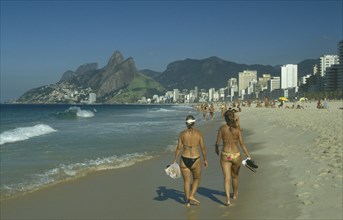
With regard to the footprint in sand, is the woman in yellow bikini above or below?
above

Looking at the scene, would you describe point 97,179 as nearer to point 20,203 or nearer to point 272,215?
point 20,203

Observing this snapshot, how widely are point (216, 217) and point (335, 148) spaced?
6.50 meters

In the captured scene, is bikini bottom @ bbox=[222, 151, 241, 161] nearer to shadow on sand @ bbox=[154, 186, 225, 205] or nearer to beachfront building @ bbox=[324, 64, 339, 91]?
shadow on sand @ bbox=[154, 186, 225, 205]

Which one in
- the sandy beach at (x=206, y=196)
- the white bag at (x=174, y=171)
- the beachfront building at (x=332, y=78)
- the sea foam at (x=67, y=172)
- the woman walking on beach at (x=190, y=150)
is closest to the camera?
the sandy beach at (x=206, y=196)

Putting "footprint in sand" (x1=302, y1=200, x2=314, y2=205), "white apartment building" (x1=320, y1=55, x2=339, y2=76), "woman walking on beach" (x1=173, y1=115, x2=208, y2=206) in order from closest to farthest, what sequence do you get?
1. "footprint in sand" (x1=302, y1=200, x2=314, y2=205)
2. "woman walking on beach" (x1=173, y1=115, x2=208, y2=206)
3. "white apartment building" (x1=320, y1=55, x2=339, y2=76)

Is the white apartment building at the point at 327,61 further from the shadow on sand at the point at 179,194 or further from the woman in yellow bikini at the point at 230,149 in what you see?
the woman in yellow bikini at the point at 230,149

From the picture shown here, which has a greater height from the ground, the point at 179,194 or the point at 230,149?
the point at 230,149

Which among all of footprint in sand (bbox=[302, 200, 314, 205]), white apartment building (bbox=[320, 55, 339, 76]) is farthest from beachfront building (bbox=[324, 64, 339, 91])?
footprint in sand (bbox=[302, 200, 314, 205])

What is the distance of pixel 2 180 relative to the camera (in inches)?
398

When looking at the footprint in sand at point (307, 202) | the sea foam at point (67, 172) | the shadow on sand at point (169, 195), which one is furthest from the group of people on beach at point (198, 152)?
the sea foam at point (67, 172)

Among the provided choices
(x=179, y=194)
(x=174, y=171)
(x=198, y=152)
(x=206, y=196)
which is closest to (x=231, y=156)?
(x=198, y=152)

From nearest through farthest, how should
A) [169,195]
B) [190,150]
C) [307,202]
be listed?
[307,202]
[190,150]
[169,195]

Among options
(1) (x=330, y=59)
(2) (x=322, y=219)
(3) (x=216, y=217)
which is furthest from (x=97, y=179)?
(1) (x=330, y=59)

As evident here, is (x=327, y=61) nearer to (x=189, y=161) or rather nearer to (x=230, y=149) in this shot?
(x=230, y=149)
